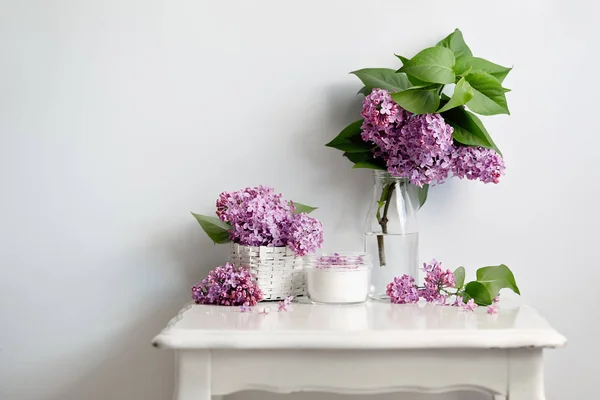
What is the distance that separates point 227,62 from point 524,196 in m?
0.63

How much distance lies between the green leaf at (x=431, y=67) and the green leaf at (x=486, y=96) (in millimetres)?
42

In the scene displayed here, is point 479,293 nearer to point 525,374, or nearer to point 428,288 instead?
point 428,288

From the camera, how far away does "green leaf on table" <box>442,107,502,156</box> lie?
107 cm

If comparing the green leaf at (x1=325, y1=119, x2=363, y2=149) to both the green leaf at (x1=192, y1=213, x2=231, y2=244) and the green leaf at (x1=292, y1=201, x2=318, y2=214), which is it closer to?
the green leaf at (x1=292, y1=201, x2=318, y2=214)

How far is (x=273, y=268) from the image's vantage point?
3.48 ft

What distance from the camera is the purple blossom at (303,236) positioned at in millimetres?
1041

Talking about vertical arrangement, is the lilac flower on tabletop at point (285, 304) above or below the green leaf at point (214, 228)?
below

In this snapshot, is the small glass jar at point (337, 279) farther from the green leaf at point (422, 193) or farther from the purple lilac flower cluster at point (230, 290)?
the green leaf at point (422, 193)

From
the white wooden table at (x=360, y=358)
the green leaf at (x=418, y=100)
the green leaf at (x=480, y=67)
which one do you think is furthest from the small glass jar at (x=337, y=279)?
the green leaf at (x=480, y=67)

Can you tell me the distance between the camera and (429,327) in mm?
869

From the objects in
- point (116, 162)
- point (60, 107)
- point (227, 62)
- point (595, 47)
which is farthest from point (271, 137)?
point (595, 47)

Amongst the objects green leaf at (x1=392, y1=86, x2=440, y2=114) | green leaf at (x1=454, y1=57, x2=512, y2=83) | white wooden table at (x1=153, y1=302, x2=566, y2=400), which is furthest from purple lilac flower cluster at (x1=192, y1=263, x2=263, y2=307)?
green leaf at (x1=454, y1=57, x2=512, y2=83)

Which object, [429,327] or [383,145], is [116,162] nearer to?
[383,145]

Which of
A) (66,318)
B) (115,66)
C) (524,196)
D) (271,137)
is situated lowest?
(66,318)
